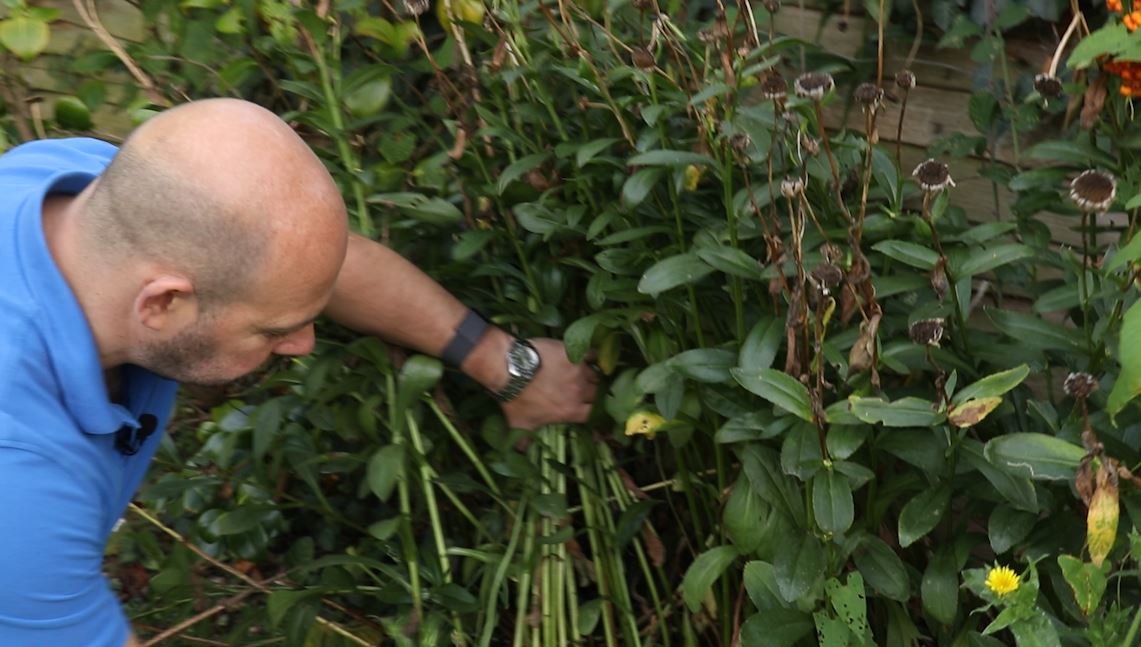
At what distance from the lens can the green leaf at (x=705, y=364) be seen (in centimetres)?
178

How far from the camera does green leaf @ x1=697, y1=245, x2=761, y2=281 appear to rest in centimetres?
172

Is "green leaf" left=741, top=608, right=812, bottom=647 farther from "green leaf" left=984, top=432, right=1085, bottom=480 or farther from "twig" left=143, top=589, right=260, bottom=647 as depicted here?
"twig" left=143, top=589, right=260, bottom=647

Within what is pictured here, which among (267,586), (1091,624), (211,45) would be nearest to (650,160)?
(1091,624)

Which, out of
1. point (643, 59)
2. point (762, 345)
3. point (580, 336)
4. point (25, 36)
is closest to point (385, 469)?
point (580, 336)

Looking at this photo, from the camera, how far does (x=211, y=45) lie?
2.31 m

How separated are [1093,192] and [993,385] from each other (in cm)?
25

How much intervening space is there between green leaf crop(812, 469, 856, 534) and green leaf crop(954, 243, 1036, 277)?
321 millimetres

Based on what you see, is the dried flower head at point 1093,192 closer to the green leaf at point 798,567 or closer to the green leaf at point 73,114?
the green leaf at point 798,567

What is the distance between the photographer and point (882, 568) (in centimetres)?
175

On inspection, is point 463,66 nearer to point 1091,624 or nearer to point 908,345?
point 908,345

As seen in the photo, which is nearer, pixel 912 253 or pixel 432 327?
pixel 912 253

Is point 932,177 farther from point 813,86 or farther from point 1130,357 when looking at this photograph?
point 1130,357

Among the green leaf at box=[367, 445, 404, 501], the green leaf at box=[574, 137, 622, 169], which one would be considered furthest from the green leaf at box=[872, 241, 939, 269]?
the green leaf at box=[367, 445, 404, 501]

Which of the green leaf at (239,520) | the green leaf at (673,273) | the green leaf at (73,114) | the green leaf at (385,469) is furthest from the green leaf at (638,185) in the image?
the green leaf at (73,114)
